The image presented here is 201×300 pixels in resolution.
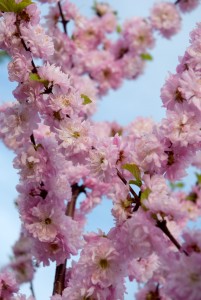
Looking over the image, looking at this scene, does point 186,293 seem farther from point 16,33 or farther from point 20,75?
point 16,33

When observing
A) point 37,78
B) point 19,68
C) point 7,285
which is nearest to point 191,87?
Answer: point 37,78

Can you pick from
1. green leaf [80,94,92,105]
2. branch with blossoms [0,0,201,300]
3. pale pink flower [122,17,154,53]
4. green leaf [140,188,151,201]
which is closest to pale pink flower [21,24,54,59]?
branch with blossoms [0,0,201,300]

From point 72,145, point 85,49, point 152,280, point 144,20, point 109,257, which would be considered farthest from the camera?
point 144,20

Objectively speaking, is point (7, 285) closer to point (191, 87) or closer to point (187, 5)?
point (191, 87)

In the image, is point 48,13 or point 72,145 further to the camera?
point 48,13

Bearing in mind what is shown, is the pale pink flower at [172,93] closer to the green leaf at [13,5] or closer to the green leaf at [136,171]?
the green leaf at [136,171]

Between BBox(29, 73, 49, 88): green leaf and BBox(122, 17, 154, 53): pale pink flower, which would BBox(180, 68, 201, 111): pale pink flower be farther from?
BBox(122, 17, 154, 53): pale pink flower

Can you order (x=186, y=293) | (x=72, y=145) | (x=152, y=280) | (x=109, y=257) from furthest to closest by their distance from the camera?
(x=152, y=280) < (x=72, y=145) < (x=109, y=257) < (x=186, y=293)

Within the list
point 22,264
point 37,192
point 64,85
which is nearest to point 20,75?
point 64,85
